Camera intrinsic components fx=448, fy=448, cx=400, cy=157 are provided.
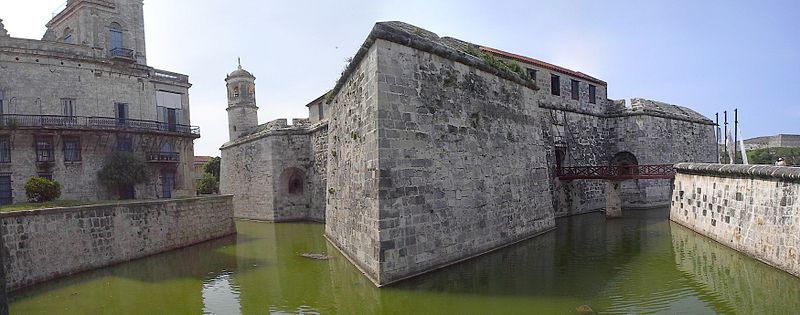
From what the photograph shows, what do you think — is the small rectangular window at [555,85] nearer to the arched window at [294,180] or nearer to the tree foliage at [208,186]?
the arched window at [294,180]

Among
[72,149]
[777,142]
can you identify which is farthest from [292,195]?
[777,142]

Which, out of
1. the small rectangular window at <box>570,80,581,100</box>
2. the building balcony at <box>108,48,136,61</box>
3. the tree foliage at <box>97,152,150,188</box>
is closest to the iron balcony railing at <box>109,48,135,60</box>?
the building balcony at <box>108,48,136,61</box>

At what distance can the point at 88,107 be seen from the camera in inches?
783

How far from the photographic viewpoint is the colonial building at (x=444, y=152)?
9867mm

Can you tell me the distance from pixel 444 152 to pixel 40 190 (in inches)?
494

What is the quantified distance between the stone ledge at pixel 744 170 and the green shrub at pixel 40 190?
19777mm

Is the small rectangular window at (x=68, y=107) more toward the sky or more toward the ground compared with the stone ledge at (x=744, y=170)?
more toward the sky

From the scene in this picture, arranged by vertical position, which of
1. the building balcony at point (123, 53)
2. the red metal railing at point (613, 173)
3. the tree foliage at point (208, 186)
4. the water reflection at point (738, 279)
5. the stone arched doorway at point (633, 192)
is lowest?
the water reflection at point (738, 279)

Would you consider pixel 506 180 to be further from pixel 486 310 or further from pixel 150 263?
pixel 150 263

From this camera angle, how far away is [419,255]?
1003 centimetres

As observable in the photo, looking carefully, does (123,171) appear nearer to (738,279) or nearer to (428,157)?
(428,157)

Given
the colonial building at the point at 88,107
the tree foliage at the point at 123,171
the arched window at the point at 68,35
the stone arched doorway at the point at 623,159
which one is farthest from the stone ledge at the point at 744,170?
the arched window at the point at 68,35

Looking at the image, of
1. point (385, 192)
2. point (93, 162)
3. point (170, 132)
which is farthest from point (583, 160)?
point (93, 162)

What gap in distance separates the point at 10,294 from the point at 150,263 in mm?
3508
